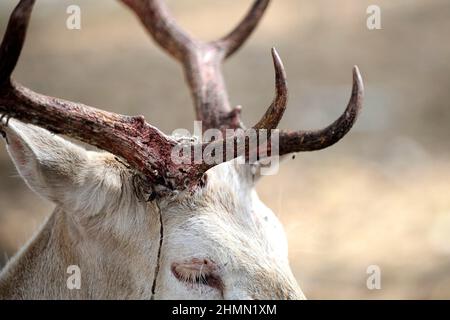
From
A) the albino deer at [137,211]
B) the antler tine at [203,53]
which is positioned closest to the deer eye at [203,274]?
the albino deer at [137,211]

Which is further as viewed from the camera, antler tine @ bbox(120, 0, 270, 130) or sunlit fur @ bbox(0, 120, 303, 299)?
antler tine @ bbox(120, 0, 270, 130)

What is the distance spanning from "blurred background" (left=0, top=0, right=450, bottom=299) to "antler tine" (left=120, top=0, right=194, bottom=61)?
1.52 m

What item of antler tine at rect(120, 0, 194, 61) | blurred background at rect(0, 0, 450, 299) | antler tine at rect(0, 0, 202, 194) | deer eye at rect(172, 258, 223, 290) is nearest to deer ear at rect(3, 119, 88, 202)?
antler tine at rect(0, 0, 202, 194)

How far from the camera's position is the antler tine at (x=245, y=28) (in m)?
5.53

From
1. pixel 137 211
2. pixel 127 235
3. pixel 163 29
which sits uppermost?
pixel 163 29

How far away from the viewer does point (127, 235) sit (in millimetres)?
3734

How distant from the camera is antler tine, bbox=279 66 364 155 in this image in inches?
141

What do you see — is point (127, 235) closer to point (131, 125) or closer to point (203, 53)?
point (131, 125)

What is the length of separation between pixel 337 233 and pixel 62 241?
5.30 metres

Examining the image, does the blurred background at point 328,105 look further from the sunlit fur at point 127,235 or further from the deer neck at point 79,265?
the sunlit fur at point 127,235

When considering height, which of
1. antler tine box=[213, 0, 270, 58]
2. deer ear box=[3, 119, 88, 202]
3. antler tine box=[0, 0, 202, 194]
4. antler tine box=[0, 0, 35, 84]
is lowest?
deer ear box=[3, 119, 88, 202]

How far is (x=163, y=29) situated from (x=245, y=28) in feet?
2.05

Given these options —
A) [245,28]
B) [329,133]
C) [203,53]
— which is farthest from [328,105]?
[329,133]

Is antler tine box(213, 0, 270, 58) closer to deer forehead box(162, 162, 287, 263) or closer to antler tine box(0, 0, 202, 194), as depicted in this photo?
deer forehead box(162, 162, 287, 263)
